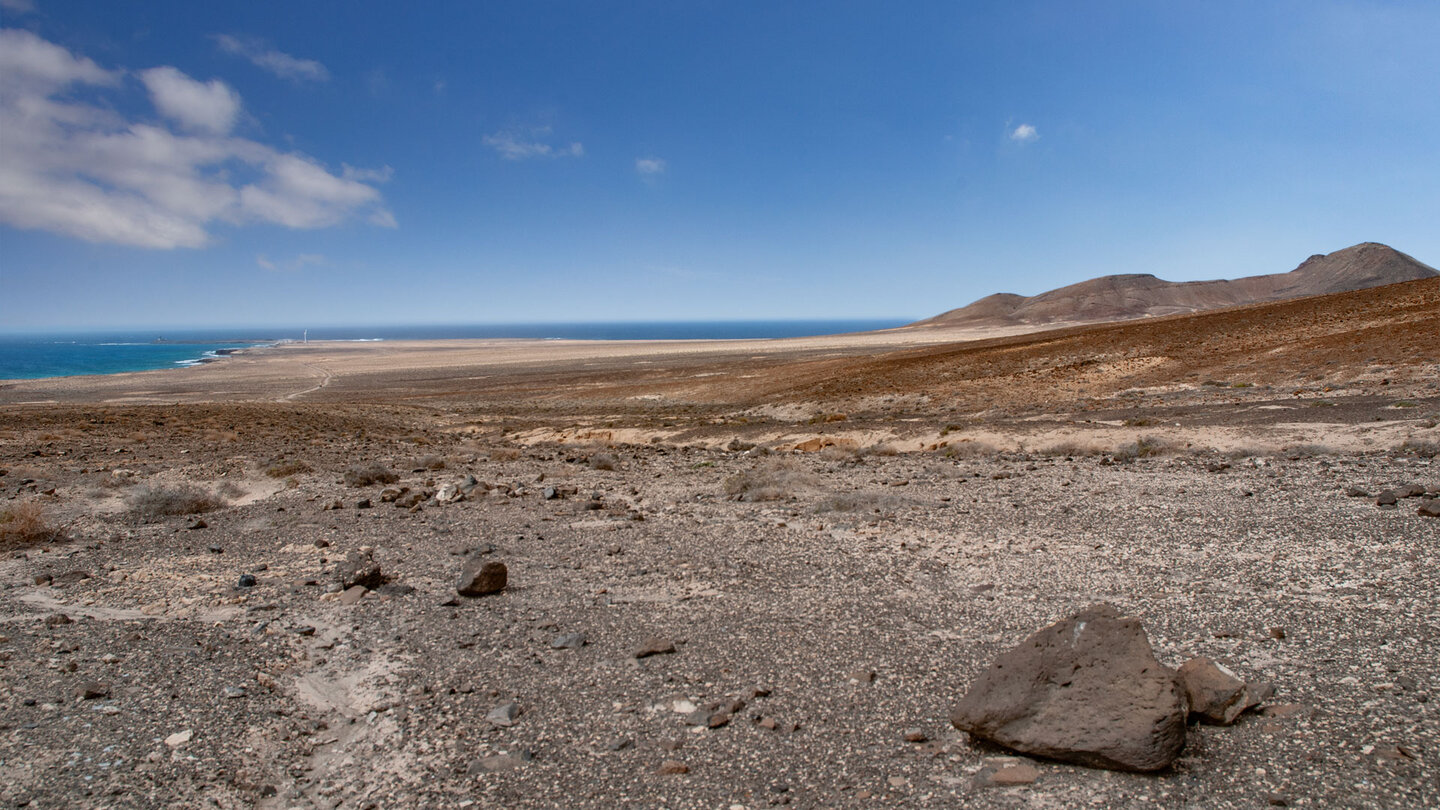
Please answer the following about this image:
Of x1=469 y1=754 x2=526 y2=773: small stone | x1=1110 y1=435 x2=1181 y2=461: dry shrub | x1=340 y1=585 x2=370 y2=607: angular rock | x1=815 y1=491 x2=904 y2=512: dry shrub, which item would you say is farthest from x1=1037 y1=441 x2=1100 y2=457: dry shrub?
x1=469 y1=754 x2=526 y2=773: small stone

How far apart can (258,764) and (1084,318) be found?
484 feet

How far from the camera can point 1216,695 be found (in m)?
4.70

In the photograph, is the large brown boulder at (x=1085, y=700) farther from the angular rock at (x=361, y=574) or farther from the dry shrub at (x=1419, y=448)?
the dry shrub at (x=1419, y=448)

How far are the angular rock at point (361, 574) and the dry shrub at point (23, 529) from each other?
499cm

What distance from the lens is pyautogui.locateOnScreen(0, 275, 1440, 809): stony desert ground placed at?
4.50 meters

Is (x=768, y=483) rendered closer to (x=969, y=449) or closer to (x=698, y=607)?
(x=698, y=607)

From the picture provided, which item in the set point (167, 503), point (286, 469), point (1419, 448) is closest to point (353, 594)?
point (167, 503)

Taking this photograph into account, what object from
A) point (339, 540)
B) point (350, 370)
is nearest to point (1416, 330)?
point (339, 540)

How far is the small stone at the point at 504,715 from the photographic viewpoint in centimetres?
525

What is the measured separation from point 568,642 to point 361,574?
3104mm

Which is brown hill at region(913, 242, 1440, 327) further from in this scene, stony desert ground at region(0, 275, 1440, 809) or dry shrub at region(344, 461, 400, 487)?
dry shrub at region(344, 461, 400, 487)

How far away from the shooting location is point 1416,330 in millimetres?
24406

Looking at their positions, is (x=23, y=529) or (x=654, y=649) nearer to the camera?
(x=654, y=649)

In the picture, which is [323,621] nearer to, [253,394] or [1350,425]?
[1350,425]
